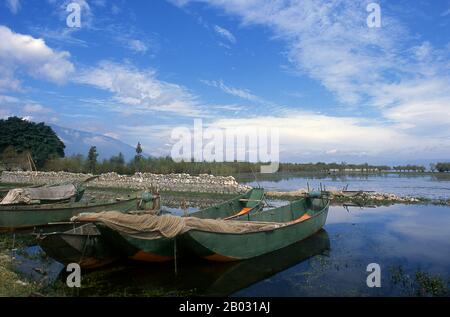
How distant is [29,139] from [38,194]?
129 ft

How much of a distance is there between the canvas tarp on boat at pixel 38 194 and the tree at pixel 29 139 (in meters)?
36.1

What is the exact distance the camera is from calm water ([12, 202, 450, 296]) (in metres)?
9.34

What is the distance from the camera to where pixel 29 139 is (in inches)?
2103

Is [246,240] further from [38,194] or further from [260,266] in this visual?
[38,194]

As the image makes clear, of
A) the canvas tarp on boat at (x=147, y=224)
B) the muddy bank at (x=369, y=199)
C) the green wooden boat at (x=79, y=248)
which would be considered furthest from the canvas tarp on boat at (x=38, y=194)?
the muddy bank at (x=369, y=199)

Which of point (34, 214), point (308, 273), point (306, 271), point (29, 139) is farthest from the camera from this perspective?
point (29, 139)

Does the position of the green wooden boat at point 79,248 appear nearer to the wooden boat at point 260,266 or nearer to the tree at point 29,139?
the wooden boat at point 260,266

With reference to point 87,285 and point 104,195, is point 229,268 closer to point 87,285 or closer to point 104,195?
point 87,285

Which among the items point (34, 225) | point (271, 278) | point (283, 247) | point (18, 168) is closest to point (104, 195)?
point (34, 225)

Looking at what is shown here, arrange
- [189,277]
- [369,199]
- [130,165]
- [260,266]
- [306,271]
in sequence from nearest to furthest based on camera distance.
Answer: [189,277] < [306,271] < [260,266] < [369,199] < [130,165]

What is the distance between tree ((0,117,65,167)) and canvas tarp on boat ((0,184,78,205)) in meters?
36.1

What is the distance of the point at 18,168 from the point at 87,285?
4794 cm

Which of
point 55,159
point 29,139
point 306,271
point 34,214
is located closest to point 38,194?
point 34,214

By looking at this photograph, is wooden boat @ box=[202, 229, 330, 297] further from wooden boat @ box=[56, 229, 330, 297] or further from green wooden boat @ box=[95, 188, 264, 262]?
green wooden boat @ box=[95, 188, 264, 262]
